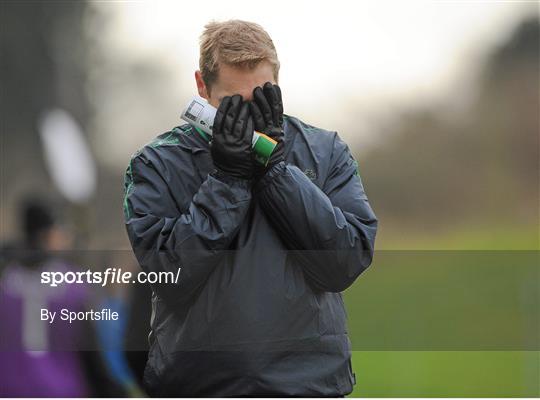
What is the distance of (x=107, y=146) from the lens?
6.06 meters

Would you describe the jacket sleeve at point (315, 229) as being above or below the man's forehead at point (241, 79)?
below

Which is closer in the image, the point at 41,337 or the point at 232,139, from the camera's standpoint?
the point at 232,139

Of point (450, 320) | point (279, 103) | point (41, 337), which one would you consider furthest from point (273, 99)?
point (450, 320)

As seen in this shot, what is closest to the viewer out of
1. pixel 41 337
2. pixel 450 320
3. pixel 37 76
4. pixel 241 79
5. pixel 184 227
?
pixel 184 227

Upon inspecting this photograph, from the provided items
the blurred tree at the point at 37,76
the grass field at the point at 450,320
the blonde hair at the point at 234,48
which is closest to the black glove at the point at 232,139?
the blonde hair at the point at 234,48

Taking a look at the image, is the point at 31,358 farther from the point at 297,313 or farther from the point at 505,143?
the point at 505,143

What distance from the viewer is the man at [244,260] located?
2080 millimetres

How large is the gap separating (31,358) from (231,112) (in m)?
1.57

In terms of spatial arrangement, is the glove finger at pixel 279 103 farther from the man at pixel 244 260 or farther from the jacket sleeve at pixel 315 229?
the jacket sleeve at pixel 315 229

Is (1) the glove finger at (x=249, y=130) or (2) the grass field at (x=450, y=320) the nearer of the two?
(1) the glove finger at (x=249, y=130)

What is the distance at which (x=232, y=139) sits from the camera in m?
2.09

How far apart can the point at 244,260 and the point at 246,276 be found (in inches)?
1.6

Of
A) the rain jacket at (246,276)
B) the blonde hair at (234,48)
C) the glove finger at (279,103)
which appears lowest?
the rain jacket at (246,276)

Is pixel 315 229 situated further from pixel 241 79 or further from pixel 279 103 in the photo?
pixel 241 79
